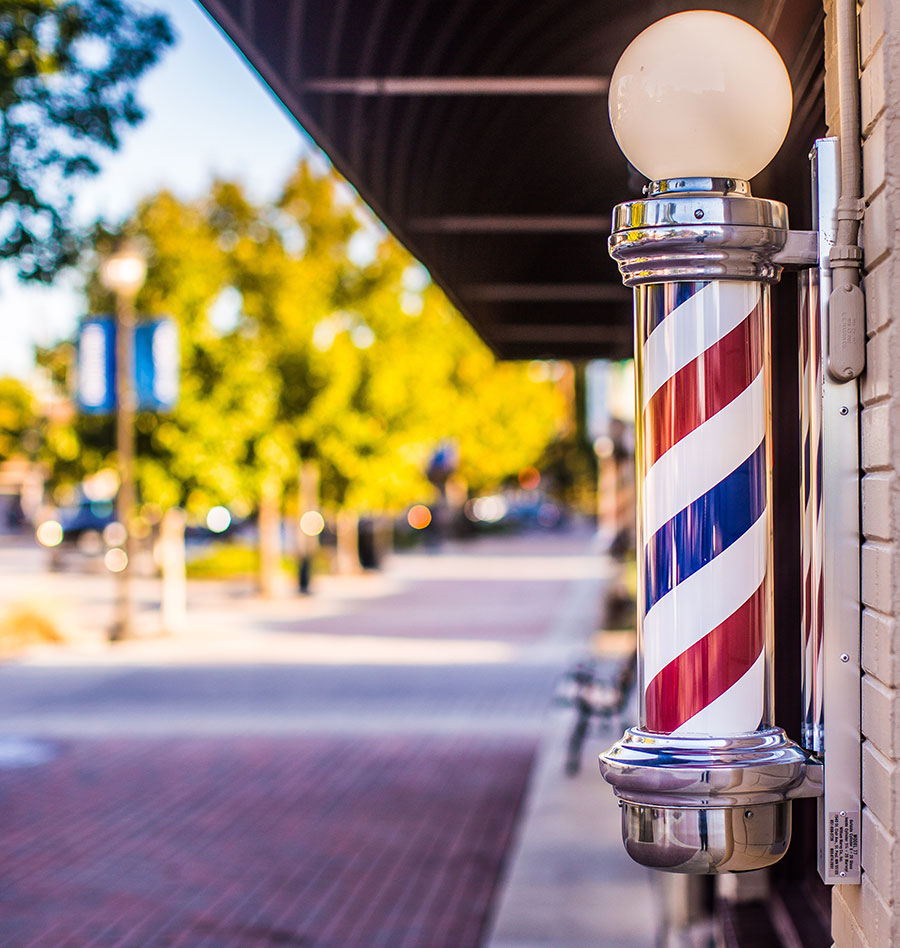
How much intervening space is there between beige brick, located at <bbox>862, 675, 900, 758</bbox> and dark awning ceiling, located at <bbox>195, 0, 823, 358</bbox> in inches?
66.7

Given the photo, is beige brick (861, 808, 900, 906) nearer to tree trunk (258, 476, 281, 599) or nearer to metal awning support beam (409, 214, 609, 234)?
metal awning support beam (409, 214, 609, 234)

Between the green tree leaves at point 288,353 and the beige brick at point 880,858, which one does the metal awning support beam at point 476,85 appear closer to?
the beige brick at point 880,858

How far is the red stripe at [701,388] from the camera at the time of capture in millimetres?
1936

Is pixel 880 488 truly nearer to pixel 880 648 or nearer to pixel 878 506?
pixel 878 506

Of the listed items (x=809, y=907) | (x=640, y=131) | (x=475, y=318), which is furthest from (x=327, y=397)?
(x=640, y=131)

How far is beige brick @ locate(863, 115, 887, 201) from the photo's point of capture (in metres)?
1.89

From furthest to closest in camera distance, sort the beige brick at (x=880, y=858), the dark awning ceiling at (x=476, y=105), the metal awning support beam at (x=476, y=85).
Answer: the metal awning support beam at (x=476, y=85) < the dark awning ceiling at (x=476, y=105) < the beige brick at (x=880, y=858)

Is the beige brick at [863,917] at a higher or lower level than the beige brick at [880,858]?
lower

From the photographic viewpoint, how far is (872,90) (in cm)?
196

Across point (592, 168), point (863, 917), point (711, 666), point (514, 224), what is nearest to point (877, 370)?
point (711, 666)

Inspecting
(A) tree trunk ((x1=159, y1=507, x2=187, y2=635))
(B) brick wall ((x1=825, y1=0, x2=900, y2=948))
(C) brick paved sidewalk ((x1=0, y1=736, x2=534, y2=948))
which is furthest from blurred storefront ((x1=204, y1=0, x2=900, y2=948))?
(A) tree trunk ((x1=159, y1=507, x2=187, y2=635))

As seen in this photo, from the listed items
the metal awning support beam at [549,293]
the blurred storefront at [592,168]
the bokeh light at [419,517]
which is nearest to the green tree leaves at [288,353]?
the metal awning support beam at [549,293]

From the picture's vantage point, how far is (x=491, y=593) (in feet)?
79.3

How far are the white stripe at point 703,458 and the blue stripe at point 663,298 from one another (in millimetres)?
171
